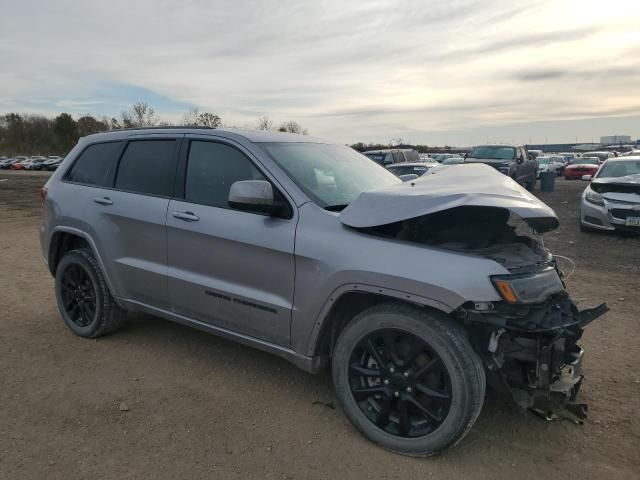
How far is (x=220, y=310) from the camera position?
11.5ft

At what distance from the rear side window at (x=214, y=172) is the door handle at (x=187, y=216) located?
4.5 inches

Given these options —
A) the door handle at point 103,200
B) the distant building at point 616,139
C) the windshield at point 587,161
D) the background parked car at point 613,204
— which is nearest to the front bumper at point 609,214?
the background parked car at point 613,204

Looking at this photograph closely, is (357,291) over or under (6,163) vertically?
over

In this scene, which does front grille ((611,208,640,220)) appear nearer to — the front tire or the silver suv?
the silver suv

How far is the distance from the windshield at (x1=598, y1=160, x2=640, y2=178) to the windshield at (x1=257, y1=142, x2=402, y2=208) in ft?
28.5

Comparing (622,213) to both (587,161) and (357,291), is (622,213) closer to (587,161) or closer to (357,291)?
(357,291)

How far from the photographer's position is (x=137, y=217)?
3.93 metres

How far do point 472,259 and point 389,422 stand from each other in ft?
3.56

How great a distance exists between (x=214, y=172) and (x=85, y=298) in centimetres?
188

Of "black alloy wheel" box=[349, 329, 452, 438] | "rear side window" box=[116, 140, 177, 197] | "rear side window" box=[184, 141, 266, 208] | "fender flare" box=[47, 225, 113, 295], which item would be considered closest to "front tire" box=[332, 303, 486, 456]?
"black alloy wheel" box=[349, 329, 452, 438]

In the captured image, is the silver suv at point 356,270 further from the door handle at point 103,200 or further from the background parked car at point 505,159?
the background parked car at point 505,159

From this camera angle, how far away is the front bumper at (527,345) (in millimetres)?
2580

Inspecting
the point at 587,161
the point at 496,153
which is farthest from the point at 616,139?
the point at 496,153

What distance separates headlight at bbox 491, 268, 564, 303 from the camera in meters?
2.56
